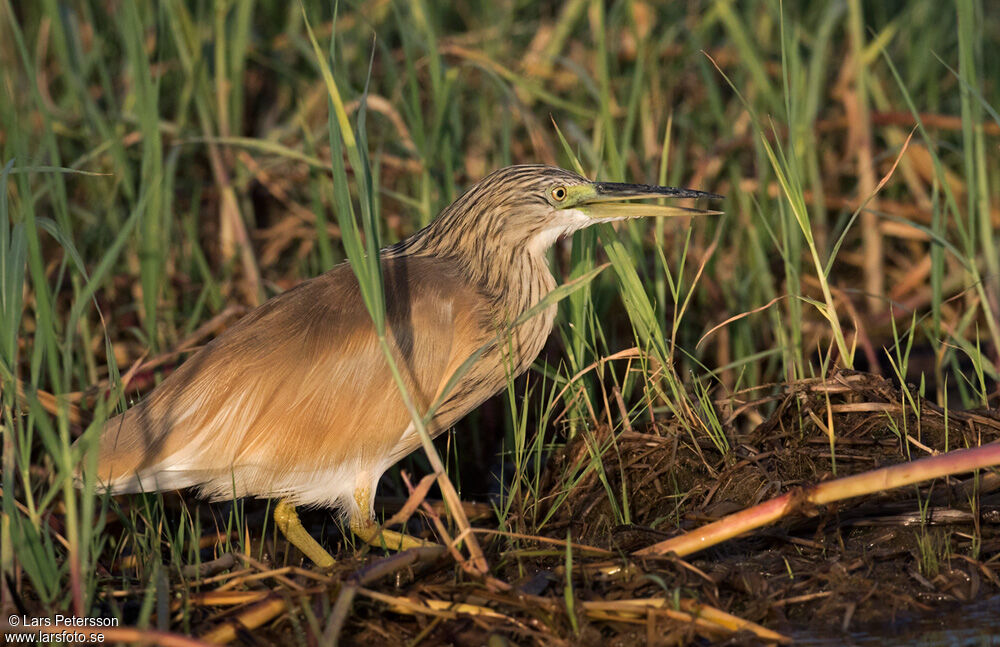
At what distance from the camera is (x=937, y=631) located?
8.55ft

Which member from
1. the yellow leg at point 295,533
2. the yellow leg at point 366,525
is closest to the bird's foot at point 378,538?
the yellow leg at point 366,525

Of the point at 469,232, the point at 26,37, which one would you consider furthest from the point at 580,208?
the point at 26,37

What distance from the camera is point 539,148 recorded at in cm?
419

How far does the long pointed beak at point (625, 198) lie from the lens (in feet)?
10.7

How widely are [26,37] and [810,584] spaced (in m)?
4.36

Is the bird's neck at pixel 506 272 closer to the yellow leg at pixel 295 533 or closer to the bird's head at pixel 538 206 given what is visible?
the bird's head at pixel 538 206

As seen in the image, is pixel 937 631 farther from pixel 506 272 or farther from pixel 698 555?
pixel 506 272

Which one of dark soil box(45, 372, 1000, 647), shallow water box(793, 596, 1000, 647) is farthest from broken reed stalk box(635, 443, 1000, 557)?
shallow water box(793, 596, 1000, 647)

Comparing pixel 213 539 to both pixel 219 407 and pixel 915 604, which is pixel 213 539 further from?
pixel 915 604

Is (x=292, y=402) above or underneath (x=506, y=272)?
underneath

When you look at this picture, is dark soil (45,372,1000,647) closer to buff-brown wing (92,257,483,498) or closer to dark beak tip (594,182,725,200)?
buff-brown wing (92,257,483,498)

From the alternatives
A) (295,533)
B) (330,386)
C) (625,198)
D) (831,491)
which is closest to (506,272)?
(625,198)

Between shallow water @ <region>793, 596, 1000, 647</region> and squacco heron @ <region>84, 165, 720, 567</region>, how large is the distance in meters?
1.03

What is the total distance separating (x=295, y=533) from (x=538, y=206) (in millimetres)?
1146
